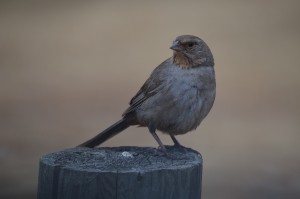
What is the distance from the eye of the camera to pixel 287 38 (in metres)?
15.1

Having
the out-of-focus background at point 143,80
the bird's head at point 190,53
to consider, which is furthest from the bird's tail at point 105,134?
the out-of-focus background at point 143,80

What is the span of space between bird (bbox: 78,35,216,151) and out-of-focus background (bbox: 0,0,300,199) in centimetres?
281

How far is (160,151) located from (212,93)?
1.32m

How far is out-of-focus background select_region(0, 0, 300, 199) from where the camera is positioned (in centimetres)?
1049

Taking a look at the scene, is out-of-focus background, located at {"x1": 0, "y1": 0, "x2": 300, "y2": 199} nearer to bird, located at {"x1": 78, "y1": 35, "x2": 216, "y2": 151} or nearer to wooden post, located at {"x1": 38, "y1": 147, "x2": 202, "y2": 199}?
bird, located at {"x1": 78, "y1": 35, "x2": 216, "y2": 151}

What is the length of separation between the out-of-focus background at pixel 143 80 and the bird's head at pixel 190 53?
2847 mm

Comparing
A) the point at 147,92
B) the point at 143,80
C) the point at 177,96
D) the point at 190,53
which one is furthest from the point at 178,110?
the point at 143,80

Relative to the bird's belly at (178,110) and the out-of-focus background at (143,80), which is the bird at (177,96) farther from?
the out-of-focus background at (143,80)

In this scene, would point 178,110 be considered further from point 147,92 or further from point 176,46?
point 176,46

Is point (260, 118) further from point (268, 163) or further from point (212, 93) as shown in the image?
point (212, 93)

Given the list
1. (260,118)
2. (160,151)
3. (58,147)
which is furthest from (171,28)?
(160,151)

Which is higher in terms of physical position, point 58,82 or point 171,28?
point 171,28

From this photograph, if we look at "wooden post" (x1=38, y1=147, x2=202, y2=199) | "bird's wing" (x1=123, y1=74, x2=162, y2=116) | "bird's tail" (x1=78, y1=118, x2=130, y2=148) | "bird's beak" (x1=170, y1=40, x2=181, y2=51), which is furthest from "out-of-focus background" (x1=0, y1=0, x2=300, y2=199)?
"wooden post" (x1=38, y1=147, x2=202, y2=199)

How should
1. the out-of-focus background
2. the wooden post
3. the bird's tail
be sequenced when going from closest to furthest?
the wooden post, the bird's tail, the out-of-focus background
